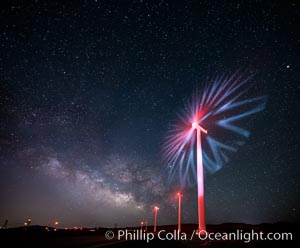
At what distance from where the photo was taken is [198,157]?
2481cm

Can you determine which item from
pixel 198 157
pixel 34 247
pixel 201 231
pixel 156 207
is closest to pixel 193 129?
pixel 198 157

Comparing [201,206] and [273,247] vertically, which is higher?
[201,206]

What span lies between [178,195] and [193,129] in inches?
1416

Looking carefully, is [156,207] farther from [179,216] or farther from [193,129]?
[193,129]

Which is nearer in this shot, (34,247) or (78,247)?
(34,247)

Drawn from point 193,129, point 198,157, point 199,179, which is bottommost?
point 199,179

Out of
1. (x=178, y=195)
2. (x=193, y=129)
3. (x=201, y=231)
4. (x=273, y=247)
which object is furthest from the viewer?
(x=178, y=195)

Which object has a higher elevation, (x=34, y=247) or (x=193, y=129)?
(x=193, y=129)

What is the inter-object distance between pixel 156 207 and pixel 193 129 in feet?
187

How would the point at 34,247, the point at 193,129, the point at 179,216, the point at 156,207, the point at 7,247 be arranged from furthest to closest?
the point at 156,207 → the point at 179,216 → the point at 193,129 → the point at 34,247 → the point at 7,247

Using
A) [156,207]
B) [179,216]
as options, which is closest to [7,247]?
[179,216]

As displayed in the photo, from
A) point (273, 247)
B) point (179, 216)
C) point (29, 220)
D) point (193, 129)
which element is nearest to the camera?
point (273, 247)

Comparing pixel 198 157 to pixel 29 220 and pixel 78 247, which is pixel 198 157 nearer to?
pixel 78 247

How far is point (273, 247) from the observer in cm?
1591
